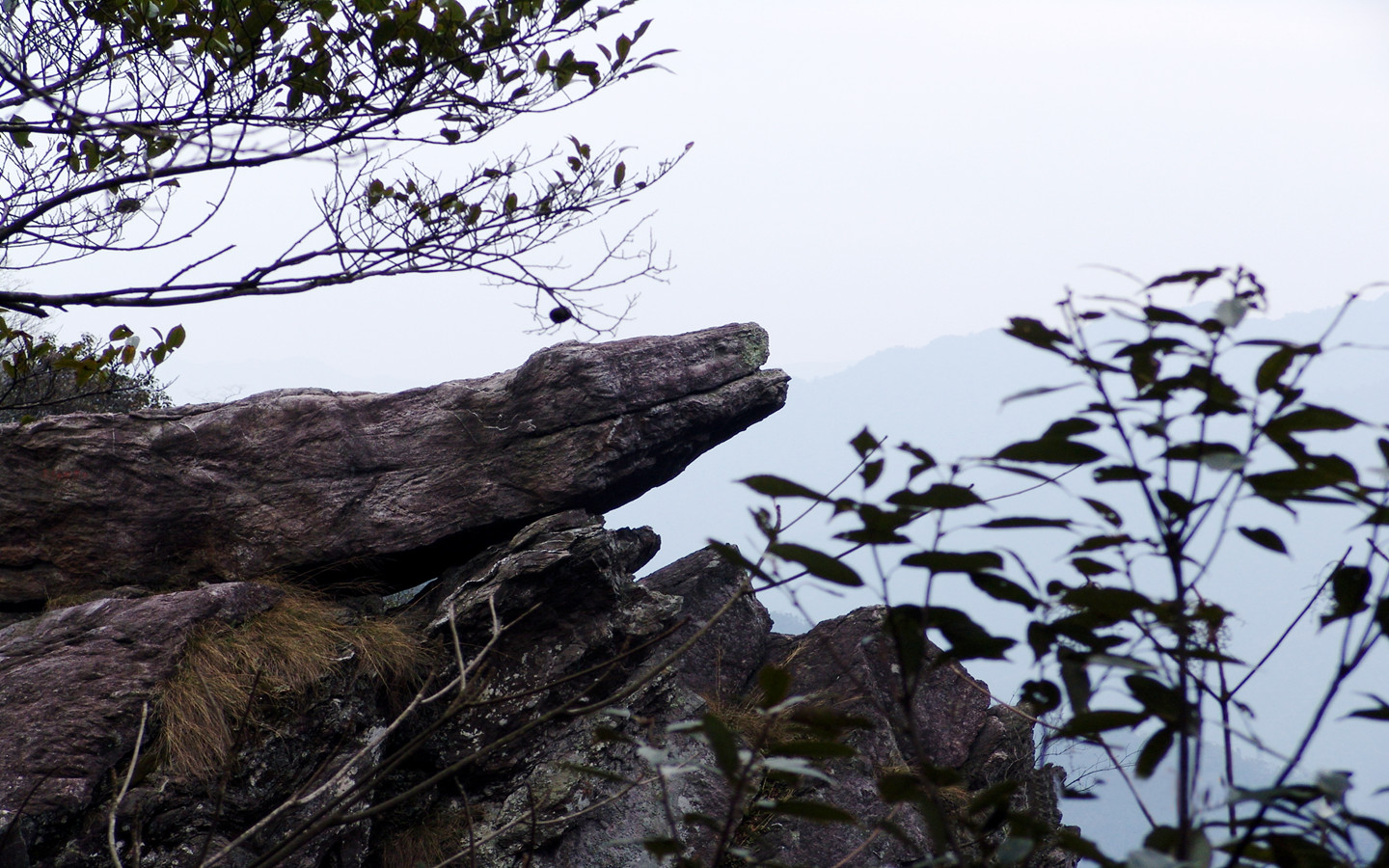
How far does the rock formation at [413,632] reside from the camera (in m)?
5.26

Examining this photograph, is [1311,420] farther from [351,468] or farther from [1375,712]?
[351,468]

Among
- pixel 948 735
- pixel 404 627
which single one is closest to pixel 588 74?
pixel 404 627

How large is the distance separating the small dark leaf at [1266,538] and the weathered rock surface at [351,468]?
6.34 meters

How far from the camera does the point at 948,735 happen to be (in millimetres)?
7969

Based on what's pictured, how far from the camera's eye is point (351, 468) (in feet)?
24.7

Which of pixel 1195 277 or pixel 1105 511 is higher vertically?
pixel 1195 277

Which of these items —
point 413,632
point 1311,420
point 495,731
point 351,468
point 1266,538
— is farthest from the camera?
point 351,468

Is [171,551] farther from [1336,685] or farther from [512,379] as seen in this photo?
[1336,685]

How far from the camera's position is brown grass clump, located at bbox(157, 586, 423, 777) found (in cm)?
521

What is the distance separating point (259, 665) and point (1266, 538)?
17.9 ft

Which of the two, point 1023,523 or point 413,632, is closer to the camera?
point 1023,523

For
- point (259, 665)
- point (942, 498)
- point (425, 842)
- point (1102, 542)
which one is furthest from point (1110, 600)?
point (425, 842)

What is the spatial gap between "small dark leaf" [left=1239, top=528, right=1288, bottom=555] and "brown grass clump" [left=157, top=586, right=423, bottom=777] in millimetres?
4642

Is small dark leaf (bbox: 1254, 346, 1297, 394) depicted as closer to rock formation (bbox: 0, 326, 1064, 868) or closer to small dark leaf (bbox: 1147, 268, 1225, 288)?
small dark leaf (bbox: 1147, 268, 1225, 288)
